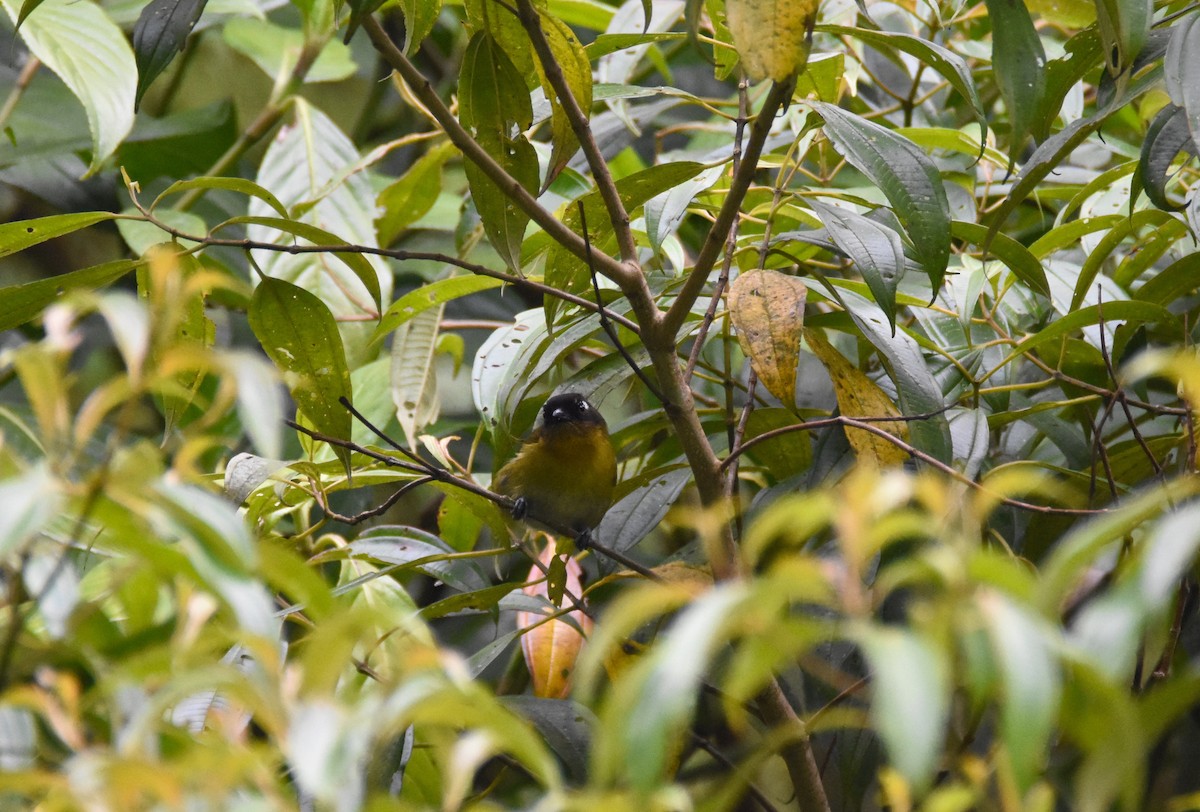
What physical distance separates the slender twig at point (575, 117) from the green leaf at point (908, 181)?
32 cm

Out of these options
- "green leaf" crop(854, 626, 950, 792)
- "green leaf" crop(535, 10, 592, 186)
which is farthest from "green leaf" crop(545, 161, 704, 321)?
"green leaf" crop(854, 626, 950, 792)

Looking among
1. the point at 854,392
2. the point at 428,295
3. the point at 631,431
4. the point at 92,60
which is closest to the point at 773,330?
the point at 854,392

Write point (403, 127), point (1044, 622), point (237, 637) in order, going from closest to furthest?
point (1044, 622)
point (237, 637)
point (403, 127)

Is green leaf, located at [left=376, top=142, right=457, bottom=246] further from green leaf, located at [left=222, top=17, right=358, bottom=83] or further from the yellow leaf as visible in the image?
the yellow leaf

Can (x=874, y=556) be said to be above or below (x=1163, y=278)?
below

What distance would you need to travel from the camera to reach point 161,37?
4.82 feet

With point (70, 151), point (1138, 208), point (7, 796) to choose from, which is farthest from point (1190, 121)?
point (70, 151)

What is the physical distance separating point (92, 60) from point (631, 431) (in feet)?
3.85

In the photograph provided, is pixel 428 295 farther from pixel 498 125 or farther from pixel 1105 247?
pixel 1105 247

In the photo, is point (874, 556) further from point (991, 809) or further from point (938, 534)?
point (938, 534)

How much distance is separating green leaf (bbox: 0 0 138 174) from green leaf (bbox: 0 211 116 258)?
40cm

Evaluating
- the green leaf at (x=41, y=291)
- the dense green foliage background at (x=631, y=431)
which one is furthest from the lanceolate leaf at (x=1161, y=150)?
the green leaf at (x=41, y=291)

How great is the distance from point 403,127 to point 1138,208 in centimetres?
299

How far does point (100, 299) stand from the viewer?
2.05 ft
